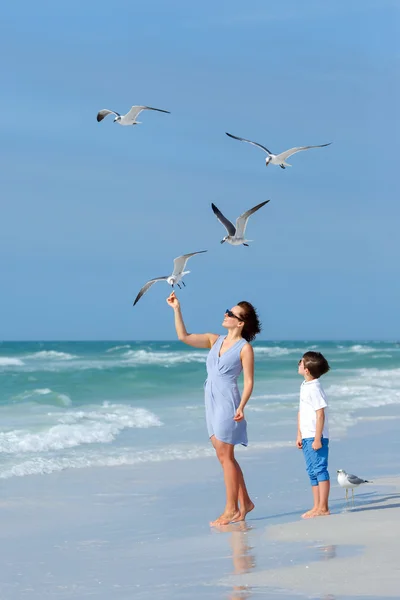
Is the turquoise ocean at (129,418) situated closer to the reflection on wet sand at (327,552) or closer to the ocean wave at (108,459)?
the ocean wave at (108,459)

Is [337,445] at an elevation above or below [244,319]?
below

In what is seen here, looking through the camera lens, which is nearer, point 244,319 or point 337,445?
point 244,319

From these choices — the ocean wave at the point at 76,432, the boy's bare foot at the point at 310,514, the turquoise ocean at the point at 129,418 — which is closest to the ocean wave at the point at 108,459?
the turquoise ocean at the point at 129,418

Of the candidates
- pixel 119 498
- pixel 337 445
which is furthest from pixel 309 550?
pixel 337 445

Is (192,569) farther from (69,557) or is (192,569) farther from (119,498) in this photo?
(119,498)

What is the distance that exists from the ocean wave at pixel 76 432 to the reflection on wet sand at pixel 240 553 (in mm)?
5081

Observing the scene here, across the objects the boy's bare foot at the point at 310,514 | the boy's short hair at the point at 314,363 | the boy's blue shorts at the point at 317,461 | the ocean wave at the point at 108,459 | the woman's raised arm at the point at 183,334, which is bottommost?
the ocean wave at the point at 108,459

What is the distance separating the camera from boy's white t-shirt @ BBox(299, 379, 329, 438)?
6.63m

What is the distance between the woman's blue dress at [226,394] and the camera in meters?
6.62

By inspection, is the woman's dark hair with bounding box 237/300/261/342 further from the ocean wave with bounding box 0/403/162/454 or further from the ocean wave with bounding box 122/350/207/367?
the ocean wave with bounding box 122/350/207/367

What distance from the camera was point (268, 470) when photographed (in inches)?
373

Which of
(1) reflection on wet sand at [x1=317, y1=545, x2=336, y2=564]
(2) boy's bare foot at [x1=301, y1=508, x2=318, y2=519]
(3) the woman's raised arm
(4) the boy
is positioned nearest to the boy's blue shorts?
(4) the boy

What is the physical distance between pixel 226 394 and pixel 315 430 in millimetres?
631

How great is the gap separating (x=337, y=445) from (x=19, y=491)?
15.1 ft
